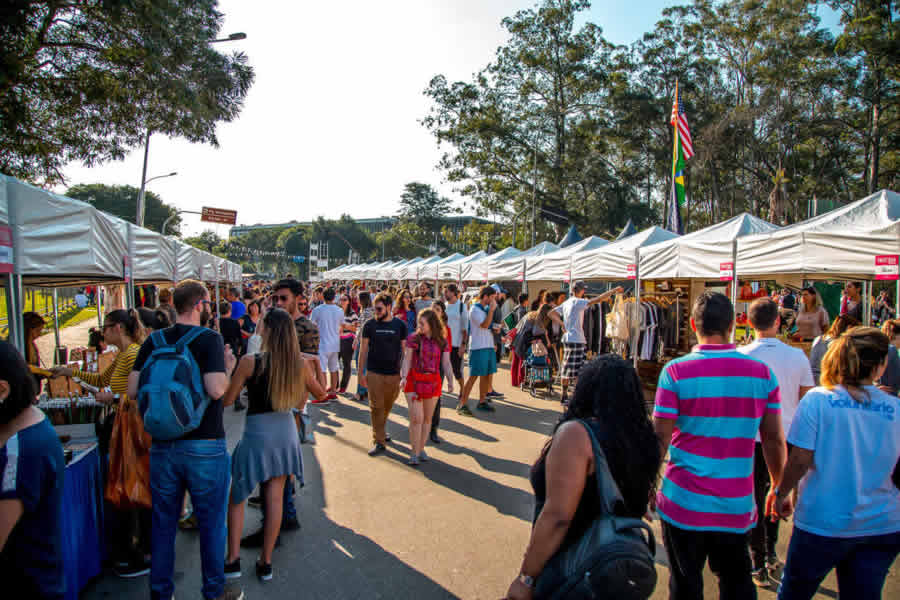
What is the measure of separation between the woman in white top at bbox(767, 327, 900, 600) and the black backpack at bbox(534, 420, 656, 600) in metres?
1.19

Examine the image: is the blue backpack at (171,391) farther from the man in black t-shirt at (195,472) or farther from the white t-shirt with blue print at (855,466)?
the white t-shirt with blue print at (855,466)

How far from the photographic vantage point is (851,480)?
7.28ft

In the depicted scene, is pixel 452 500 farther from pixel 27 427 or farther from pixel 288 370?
pixel 27 427

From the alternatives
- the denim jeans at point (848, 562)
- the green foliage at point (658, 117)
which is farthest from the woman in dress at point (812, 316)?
the green foliage at point (658, 117)

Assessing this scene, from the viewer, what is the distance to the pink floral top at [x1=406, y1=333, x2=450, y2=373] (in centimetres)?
567

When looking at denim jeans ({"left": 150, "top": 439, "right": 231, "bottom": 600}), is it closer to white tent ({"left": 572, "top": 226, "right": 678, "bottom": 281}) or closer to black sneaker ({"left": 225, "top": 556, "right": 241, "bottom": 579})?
black sneaker ({"left": 225, "top": 556, "right": 241, "bottom": 579})

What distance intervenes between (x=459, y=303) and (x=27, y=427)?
7.23 metres

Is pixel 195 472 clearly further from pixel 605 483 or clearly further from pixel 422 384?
pixel 422 384

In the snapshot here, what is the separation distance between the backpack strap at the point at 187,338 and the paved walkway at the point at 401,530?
165 cm

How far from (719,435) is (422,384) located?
3.73 m

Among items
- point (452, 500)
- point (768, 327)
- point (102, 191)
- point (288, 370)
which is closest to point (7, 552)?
point (288, 370)

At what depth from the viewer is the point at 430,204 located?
82.1 m

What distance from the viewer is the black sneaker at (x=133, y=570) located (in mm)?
3355

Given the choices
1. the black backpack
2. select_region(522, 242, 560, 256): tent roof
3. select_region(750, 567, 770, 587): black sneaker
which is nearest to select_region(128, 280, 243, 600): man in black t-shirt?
the black backpack
